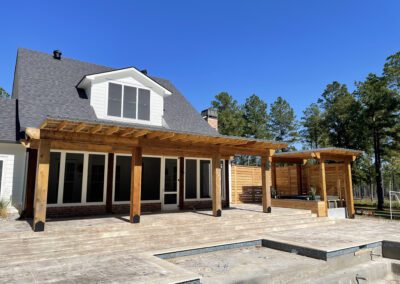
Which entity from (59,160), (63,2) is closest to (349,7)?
(63,2)

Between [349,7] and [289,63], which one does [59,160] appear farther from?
[289,63]

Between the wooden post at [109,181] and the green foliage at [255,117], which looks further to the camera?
the green foliage at [255,117]

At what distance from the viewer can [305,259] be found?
613 cm

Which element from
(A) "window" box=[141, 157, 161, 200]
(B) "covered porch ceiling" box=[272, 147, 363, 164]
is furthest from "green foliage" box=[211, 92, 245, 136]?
(A) "window" box=[141, 157, 161, 200]

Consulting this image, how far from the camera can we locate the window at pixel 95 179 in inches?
403

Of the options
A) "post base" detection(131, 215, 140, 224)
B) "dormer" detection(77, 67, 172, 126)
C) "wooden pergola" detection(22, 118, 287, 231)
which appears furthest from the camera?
"dormer" detection(77, 67, 172, 126)

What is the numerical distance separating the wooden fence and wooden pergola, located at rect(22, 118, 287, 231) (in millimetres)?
5098

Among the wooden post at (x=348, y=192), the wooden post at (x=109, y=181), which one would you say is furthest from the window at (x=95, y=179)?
the wooden post at (x=348, y=192)

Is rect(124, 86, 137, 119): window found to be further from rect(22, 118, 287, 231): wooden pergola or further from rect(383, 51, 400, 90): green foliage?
rect(383, 51, 400, 90): green foliage

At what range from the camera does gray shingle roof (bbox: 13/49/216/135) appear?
10.9m

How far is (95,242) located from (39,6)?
11946 millimetres

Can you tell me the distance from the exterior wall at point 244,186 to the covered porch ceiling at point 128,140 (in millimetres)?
5166

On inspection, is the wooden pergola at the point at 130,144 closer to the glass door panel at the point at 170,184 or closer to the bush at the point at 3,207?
the glass door panel at the point at 170,184

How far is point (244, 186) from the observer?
1667 centimetres
